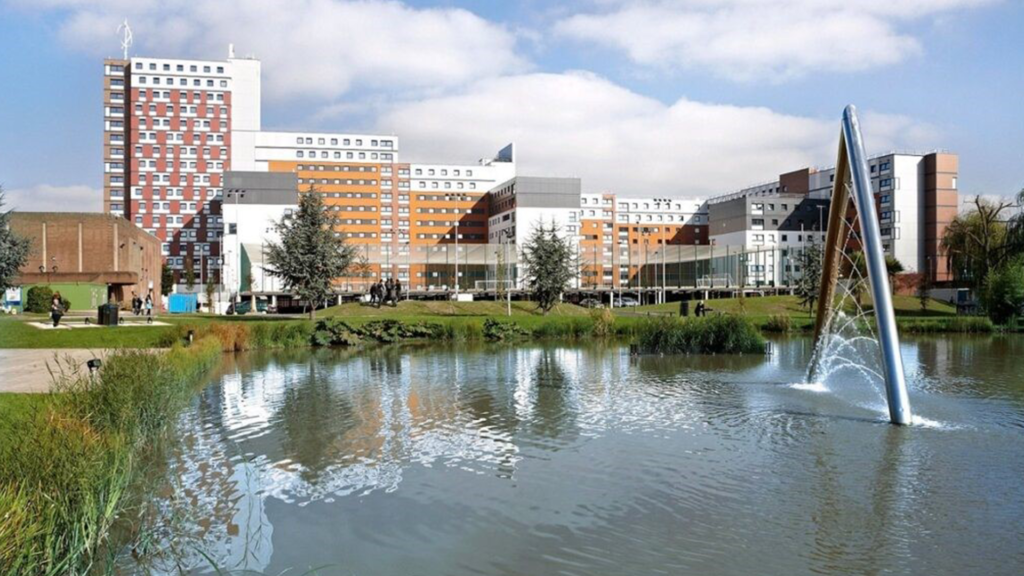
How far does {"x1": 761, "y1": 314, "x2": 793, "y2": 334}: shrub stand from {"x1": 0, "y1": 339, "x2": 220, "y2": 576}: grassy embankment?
33252mm

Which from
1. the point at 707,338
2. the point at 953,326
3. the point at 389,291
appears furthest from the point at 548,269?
the point at 707,338

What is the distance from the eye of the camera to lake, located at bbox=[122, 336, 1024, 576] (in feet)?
24.8

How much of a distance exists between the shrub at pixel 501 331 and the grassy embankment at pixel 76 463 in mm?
24658

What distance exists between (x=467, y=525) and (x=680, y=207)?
464 feet

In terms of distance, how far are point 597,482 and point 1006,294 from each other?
4227cm

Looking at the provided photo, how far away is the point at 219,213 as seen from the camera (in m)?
121

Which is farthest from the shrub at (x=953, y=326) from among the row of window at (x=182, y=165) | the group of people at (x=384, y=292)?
the row of window at (x=182, y=165)

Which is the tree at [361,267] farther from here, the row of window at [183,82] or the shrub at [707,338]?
the row of window at [183,82]

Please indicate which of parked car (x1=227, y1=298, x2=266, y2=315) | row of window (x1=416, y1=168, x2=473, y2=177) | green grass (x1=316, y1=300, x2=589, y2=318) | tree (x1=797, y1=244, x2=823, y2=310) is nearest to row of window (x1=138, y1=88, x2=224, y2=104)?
row of window (x1=416, y1=168, x2=473, y2=177)

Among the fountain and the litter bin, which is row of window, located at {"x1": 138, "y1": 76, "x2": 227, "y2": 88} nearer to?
the litter bin

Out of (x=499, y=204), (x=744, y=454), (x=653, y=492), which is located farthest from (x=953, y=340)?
(x=499, y=204)

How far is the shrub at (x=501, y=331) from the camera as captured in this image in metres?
37.7

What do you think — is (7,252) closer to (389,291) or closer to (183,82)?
(389,291)

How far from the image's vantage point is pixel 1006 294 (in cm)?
4388
